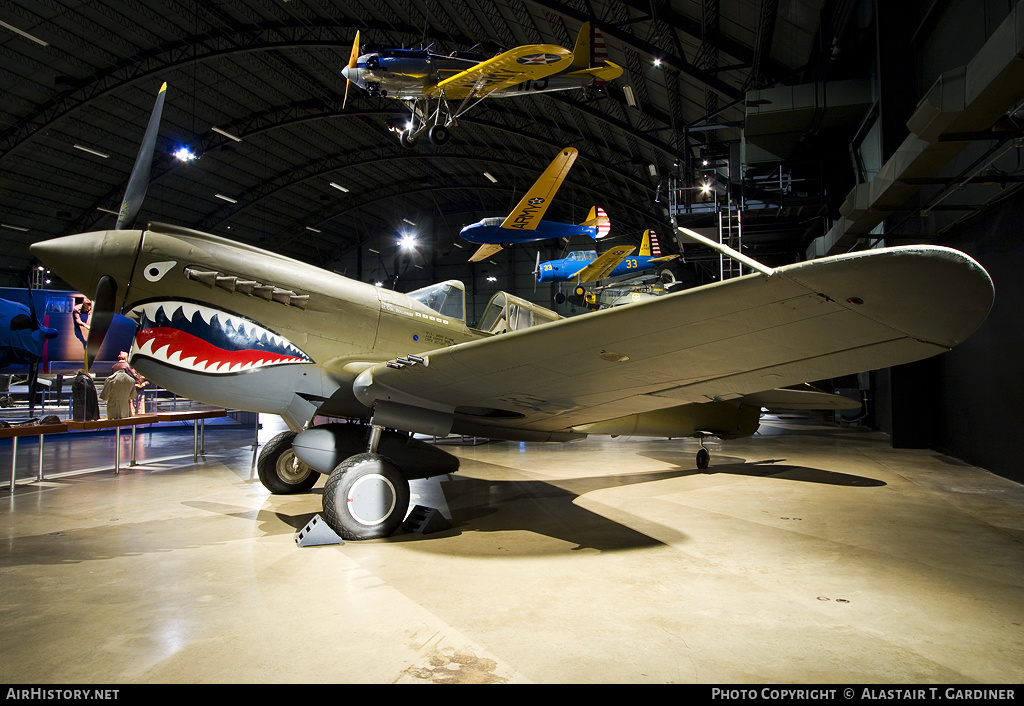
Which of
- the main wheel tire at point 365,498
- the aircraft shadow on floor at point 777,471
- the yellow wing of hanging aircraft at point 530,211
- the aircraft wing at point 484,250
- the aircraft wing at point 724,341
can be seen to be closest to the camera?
the aircraft wing at point 724,341

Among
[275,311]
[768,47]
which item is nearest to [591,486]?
[275,311]

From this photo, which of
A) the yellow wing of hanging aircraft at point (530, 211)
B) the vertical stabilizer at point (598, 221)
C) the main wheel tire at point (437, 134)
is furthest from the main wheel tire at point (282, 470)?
the vertical stabilizer at point (598, 221)

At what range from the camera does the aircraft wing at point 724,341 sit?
2.06 meters

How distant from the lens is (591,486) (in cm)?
609

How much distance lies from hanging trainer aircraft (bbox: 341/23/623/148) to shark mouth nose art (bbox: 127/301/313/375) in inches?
332

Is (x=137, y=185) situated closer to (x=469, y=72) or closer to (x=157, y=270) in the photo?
(x=157, y=270)

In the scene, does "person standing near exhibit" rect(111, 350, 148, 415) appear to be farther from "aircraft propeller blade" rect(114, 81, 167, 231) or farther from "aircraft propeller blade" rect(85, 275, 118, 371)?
"aircraft propeller blade" rect(114, 81, 167, 231)

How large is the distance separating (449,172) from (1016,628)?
28979mm

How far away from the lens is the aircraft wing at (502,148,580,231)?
1409 centimetres

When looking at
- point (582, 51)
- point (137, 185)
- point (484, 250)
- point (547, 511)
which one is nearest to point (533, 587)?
point (547, 511)

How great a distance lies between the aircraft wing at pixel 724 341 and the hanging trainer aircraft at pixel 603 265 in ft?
56.6

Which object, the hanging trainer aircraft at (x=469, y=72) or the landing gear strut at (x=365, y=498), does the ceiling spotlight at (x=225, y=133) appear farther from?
the landing gear strut at (x=365, y=498)

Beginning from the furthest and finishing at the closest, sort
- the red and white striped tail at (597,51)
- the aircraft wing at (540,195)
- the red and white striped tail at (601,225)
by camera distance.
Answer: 1. the red and white striped tail at (601,225)
2. the aircraft wing at (540,195)
3. the red and white striped tail at (597,51)
